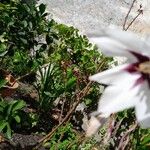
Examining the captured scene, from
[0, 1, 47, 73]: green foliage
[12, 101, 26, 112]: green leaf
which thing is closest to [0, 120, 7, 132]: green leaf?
[12, 101, 26, 112]: green leaf

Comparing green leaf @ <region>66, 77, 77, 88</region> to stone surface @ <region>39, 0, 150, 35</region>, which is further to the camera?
stone surface @ <region>39, 0, 150, 35</region>

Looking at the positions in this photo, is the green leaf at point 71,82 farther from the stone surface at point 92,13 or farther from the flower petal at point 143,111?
the flower petal at point 143,111

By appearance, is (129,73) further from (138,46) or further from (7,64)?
(7,64)

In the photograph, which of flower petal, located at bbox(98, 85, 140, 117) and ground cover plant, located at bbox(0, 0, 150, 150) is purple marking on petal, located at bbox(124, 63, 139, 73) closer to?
flower petal, located at bbox(98, 85, 140, 117)

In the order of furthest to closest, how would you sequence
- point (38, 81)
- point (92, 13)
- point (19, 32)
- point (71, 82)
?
1. point (92, 13)
2. point (38, 81)
3. point (19, 32)
4. point (71, 82)

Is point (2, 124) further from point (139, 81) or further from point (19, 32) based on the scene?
point (139, 81)

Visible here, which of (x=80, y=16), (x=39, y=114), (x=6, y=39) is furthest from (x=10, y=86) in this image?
(x=80, y=16)

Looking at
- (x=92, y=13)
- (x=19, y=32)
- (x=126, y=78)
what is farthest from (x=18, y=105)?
(x=92, y=13)
